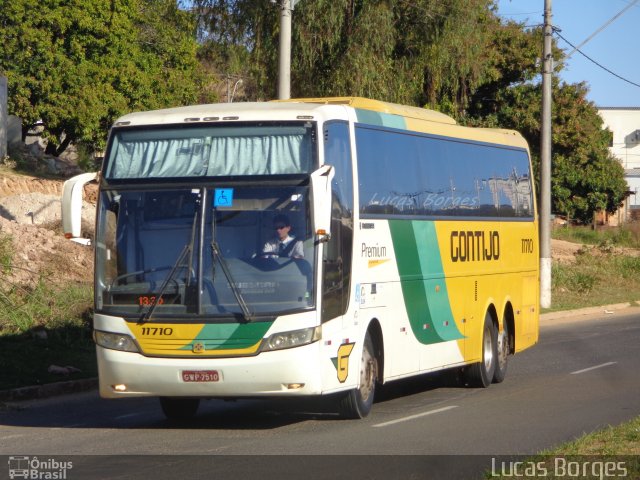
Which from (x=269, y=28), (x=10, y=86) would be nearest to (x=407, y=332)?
(x=269, y=28)

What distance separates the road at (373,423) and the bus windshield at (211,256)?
133 cm

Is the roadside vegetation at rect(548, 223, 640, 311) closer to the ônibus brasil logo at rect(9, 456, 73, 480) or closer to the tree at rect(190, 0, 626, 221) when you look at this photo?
the tree at rect(190, 0, 626, 221)

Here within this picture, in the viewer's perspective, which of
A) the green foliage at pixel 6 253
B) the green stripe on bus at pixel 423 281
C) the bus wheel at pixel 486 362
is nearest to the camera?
the green stripe on bus at pixel 423 281

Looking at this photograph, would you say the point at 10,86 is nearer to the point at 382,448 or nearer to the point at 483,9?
the point at 483,9

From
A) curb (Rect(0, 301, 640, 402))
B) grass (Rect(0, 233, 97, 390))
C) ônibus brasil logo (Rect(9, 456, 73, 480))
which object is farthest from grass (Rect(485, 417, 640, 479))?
grass (Rect(0, 233, 97, 390))

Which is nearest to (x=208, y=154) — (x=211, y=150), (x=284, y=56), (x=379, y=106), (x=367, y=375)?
(x=211, y=150)

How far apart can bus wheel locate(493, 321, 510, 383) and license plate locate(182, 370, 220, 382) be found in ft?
21.1

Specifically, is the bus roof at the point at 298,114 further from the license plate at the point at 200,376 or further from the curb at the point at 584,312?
the curb at the point at 584,312

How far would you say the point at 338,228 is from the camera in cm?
1162

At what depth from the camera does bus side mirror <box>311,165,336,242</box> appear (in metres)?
10.6

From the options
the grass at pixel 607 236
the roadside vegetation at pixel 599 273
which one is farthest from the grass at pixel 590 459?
the grass at pixel 607 236

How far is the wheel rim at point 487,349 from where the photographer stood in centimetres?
1608

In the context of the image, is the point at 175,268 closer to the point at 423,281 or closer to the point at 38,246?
the point at 423,281

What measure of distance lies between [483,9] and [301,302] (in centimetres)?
2184
